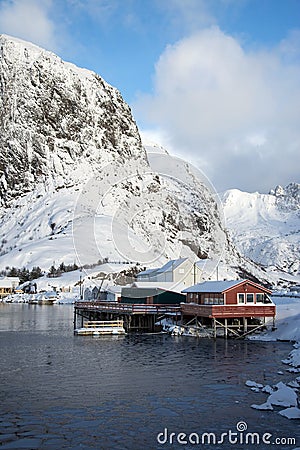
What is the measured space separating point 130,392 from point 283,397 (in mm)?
8430

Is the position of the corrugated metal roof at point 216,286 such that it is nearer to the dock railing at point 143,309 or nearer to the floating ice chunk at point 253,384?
the dock railing at point 143,309

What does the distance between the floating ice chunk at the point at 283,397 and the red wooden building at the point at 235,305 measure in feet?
82.0

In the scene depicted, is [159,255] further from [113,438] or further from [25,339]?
[113,438]

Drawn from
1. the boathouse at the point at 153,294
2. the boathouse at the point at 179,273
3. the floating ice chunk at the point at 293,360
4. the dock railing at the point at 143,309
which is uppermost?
the boathouse at the point at 179,273

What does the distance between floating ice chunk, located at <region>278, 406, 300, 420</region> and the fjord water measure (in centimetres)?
36

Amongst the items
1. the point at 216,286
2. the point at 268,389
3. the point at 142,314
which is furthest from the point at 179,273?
the point at 268,389

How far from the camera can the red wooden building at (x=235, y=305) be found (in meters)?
49.8

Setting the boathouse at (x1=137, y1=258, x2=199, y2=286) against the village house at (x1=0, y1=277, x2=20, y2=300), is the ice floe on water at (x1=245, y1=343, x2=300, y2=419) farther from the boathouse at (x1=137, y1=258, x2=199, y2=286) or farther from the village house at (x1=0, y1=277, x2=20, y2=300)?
the village house at (x1=0, y1=277, x2=20, y2=300)

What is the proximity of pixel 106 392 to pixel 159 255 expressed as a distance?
14713 cm

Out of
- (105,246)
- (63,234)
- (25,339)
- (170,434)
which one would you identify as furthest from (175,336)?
(63,234)

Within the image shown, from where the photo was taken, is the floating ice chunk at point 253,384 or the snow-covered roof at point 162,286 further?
the snow-covered roof at point 162,286

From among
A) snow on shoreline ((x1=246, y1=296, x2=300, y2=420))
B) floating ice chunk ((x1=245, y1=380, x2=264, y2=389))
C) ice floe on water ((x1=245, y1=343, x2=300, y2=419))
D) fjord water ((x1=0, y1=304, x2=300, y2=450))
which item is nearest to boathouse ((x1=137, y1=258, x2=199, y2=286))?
snow on shoreline ((x1=246, y1=296, x2=300, y2=420))

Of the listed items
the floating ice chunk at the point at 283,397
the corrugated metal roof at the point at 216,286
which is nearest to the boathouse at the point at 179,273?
the corrugated metal roof at the point at 216,286

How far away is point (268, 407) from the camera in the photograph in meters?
23.1
